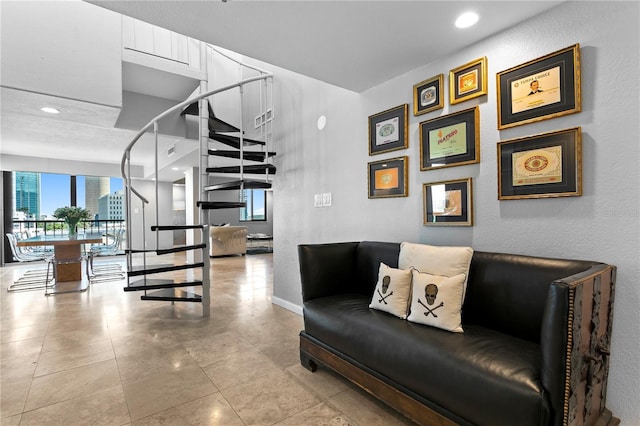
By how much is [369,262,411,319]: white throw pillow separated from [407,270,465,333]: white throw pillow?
0.08 meters

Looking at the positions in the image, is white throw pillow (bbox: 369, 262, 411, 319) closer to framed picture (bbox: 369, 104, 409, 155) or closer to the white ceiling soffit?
framed picture (bbox: 369, 104, 409, 155)

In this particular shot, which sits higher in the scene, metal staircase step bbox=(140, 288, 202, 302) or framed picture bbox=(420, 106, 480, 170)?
framed picture bbox=(420, 106, 480, 170)

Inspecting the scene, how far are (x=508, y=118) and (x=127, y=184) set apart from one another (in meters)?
3.92

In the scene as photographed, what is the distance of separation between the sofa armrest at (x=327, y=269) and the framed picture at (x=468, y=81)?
4.62 ft

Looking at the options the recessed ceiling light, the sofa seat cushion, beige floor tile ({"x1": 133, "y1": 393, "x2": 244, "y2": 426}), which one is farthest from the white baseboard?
the recessed ceiling light

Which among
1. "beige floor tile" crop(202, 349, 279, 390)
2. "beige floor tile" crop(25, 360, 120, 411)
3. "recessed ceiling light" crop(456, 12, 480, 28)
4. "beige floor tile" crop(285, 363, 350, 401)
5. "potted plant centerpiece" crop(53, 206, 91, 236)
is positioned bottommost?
"beige floor tile" crop(285, 363, 350, 401)

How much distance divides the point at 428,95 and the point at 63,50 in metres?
3.87

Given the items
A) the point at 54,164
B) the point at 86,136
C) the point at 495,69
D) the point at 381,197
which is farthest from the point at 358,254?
the point at 54,164

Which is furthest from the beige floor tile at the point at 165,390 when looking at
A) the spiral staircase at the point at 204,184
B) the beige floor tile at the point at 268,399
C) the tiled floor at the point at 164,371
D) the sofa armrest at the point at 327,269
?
the spiral staircase at the point at 204,184

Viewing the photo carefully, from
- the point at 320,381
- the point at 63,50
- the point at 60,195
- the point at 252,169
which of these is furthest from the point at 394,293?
the point at 60,195

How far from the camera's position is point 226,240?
26.6 ft

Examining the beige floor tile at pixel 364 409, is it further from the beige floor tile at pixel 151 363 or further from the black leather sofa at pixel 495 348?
the beige floor tile at pixel 151 363

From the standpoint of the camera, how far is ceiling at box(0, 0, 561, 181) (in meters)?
1.77

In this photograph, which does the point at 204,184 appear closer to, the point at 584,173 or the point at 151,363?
the point at 151,363
